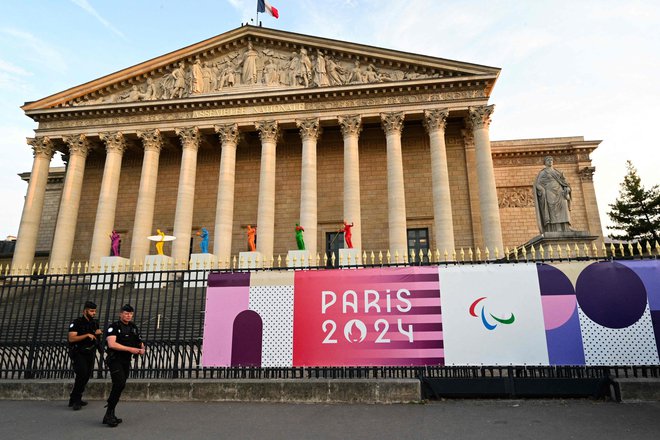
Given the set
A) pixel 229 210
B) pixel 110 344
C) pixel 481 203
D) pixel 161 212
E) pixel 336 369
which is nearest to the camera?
pixel 110 344

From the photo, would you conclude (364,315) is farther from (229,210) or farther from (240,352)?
(229,210)

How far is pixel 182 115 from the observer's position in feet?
79.9

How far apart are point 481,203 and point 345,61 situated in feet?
37.6

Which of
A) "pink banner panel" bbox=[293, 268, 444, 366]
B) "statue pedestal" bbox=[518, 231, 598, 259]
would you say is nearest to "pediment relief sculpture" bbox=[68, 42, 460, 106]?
"statue pedestal" bbox=[518, 231, 598, 259]

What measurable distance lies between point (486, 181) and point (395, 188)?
469cm

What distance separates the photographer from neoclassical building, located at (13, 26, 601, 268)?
22.0 m

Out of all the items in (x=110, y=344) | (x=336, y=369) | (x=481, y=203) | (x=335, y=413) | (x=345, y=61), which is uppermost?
(x=345, y=61)

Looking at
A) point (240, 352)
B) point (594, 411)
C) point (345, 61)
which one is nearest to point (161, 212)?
point (345, 61)

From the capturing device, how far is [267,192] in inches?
877

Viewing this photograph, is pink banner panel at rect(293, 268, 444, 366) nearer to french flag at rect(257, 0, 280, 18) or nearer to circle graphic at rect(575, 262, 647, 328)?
circle graphic at rect(575, 262, 647, 328)

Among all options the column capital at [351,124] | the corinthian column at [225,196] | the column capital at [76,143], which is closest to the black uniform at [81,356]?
the corinthian column at [225,196]

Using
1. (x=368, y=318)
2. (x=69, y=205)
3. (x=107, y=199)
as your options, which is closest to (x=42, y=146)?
(x=69, y=205)

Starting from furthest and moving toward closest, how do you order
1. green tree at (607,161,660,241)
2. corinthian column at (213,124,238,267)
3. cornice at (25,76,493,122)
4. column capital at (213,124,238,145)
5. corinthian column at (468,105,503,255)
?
green tree at (607,161,660,241) → column capital at (213,124,238,145) → cornice at (25,76,493,122) → corinthian column at (213,124,238,267) → corinthian column at (468,105,503,255)

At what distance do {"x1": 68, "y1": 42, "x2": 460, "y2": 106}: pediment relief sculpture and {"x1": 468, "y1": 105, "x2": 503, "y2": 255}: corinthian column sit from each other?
3379mm
